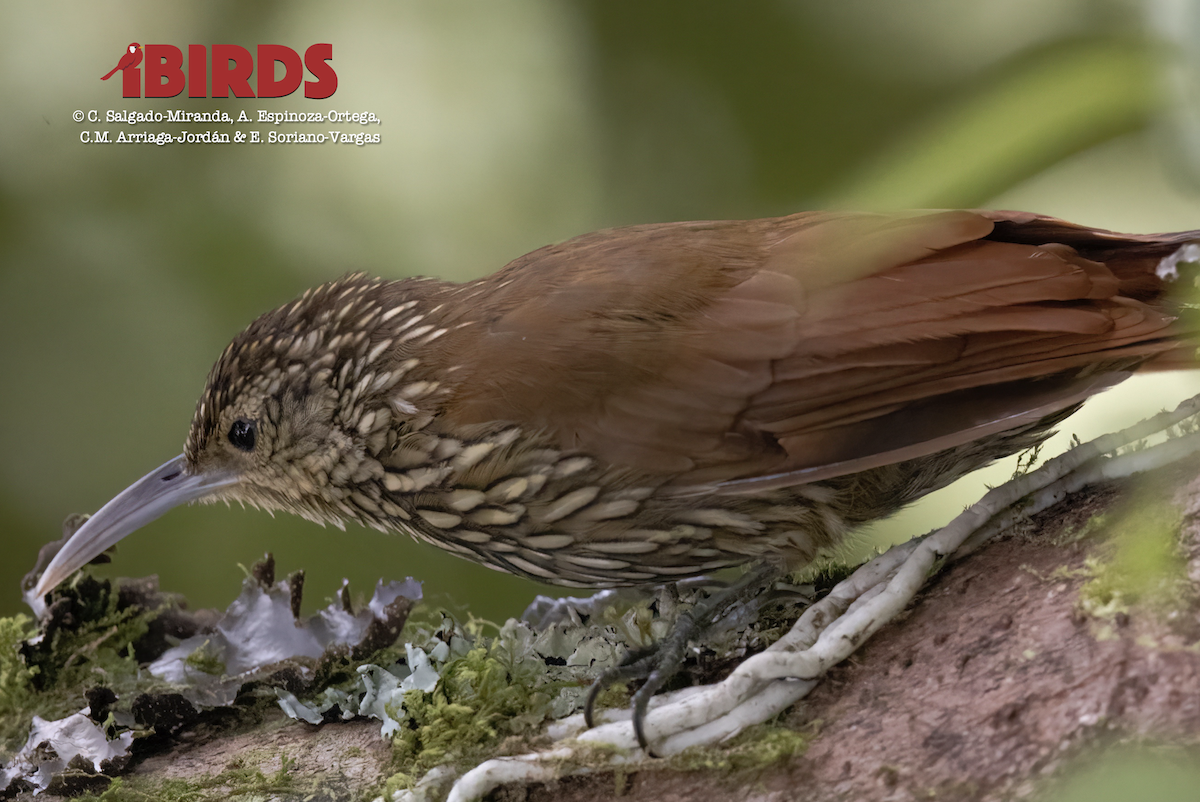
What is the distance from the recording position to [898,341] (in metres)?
1.28

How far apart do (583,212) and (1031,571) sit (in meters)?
1.96

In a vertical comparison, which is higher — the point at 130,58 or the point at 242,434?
the point at 130,58

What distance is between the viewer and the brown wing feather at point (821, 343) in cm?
124

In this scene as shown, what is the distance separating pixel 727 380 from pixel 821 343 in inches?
5.6

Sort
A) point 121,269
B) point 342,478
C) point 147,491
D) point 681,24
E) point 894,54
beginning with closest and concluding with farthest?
1. point 342,478
2. point 147,491
3. point 894,54
4. point 681,24
5. point 121,269

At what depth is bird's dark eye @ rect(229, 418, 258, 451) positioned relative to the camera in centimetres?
175

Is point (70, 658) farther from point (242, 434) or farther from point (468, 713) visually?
point (468, 713)

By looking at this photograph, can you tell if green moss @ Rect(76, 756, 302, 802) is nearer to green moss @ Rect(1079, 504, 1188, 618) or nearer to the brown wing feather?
the brown wing feather

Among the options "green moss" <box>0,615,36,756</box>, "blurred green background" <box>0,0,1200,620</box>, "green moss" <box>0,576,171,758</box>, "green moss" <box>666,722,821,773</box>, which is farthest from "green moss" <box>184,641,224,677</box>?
"blurred green background" <box>0,0,1200,620</box>

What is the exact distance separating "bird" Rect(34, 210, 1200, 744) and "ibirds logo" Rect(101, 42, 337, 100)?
4.15 feet

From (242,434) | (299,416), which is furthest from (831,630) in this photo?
(242,434)

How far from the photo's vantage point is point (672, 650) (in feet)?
4.25

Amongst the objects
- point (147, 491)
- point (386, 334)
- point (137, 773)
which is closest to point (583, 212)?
point (386, 334)

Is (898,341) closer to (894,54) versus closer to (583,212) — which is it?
(894,54)
